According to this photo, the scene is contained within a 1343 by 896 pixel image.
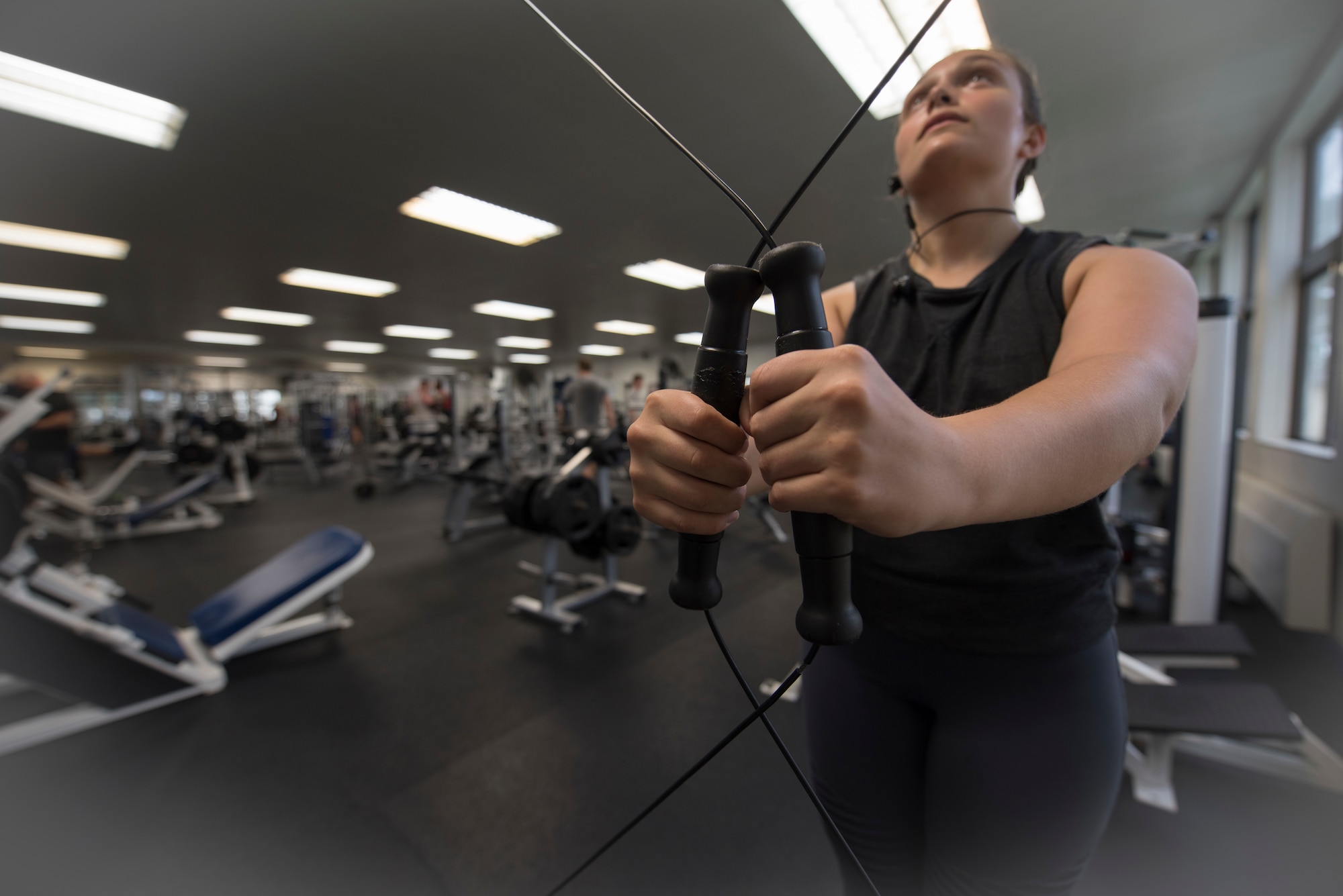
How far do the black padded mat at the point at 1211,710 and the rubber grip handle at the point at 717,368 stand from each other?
4.91ft

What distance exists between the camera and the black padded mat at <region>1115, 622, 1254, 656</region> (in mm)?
1493

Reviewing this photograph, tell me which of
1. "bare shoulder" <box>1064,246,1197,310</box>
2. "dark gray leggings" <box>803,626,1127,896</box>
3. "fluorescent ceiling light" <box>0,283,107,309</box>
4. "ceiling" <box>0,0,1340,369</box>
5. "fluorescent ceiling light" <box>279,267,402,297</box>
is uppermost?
"fluorescent ceiling light" <box>279,267,402,297</box>

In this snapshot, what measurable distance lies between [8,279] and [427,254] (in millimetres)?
3119

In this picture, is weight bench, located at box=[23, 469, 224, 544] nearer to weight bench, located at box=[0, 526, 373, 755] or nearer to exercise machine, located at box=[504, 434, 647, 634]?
weight bench, located at box=[0, 526, 373, 755]

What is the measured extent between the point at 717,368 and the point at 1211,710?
1757 millimetres

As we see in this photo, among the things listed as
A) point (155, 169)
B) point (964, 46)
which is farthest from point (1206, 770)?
point (155, 169)

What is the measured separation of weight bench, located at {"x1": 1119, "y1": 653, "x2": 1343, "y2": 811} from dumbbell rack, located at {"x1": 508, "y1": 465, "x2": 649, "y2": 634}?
184 cm

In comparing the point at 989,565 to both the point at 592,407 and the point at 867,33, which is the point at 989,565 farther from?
the point at 592,407

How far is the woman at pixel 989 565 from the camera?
37cm

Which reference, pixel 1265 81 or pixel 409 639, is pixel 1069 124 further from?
pixel 409 639

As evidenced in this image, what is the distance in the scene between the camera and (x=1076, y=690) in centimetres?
46

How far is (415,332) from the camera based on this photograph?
28.6 ft

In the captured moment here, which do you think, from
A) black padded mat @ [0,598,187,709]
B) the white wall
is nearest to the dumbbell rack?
black padded mat @ [0,598,187,709]

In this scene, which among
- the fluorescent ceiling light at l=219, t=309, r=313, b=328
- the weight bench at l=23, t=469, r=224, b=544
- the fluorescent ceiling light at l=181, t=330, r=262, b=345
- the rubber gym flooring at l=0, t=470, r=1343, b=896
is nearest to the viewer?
the rubber gym flooring at l=0, t=470, r=1343, b=896
